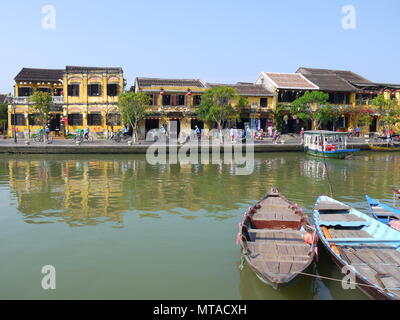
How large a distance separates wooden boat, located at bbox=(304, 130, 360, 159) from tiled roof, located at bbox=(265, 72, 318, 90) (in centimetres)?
970

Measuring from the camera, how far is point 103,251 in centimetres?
991

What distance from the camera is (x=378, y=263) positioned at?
314 inches

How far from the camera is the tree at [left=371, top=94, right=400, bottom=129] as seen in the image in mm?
36812

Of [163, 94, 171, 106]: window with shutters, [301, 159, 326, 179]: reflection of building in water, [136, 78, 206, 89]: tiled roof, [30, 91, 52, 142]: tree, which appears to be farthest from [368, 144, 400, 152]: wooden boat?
[30, 91, 52, 142]: tree

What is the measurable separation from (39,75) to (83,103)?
7179 millimetres

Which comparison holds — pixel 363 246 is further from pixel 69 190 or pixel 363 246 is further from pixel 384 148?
pixel 384 148

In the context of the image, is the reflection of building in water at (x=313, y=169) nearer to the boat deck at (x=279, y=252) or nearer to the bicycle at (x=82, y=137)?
the boat deck at (x=279, y=252)

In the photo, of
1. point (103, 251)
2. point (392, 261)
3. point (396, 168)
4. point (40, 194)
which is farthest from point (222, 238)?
point (396, 168)

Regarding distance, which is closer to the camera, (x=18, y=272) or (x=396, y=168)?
(x=18, y=272)

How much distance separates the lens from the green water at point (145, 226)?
7.98 meters

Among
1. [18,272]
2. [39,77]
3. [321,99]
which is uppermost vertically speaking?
[39,77]

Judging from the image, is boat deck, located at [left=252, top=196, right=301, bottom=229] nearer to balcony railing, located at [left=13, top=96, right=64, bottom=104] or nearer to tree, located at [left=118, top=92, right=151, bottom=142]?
tree, located at [left=118, top=92, right=151, bottom=142]

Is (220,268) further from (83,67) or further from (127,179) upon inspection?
(83,67)

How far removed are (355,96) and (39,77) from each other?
1303 inches
